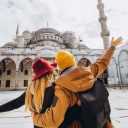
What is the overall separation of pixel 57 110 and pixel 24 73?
2787 cm

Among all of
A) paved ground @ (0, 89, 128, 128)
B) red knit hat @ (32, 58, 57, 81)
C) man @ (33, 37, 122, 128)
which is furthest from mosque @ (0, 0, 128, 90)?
man @ (33, 37, 122, 128)

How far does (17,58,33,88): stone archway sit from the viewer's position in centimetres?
2766

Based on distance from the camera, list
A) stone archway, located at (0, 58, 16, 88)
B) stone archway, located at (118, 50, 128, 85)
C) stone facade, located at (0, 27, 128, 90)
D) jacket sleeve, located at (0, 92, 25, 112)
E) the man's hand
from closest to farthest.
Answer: jacket sleeve, located at (0, 92, 25, 112), the man's hand, stone archway, located at (118, 50, 128, 85), stone facade, located at (0, 27, 128, 90), stone archway, located at (0, 58, 16, 88)

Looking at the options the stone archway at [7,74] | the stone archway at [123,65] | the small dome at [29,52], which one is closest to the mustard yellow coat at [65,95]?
the stone archway at [123,65]

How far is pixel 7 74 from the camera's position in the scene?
2761cm

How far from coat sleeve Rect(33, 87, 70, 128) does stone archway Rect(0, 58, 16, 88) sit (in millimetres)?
27245

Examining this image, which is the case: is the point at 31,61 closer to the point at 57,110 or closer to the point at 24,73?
the point at 24,73

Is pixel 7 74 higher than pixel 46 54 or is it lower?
lower

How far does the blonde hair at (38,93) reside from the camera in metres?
1.32

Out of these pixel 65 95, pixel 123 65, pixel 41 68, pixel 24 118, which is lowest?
pixel 24 118

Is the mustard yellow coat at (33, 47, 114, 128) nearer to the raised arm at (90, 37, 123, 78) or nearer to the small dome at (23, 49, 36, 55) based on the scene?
the raised arm at (90, 37, 123, 78)

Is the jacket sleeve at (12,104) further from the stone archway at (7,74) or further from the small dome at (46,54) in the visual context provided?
the stone archway at (7,74)

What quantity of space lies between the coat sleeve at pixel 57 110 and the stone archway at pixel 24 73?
26.9 m

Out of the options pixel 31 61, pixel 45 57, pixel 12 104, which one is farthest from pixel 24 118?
pixel 31 61
